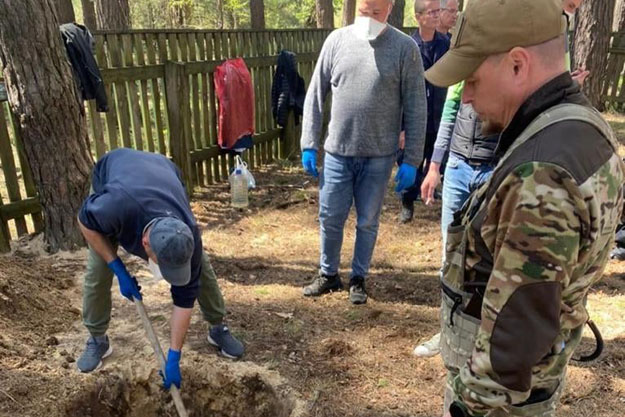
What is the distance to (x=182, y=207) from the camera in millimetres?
2580

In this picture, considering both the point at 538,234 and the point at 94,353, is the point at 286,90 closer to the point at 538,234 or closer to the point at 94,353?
the point at 94,353

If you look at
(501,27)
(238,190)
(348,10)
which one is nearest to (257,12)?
(348,10)

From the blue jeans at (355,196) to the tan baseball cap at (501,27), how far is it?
7.52ft

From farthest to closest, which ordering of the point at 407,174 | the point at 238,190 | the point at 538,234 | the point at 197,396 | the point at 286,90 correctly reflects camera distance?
the point at 286,90, the point at 238,190, the point at 407,174, the point at 197,396, the point at 538,234

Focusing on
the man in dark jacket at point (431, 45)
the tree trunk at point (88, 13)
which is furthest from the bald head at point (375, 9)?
the tree trunk at point (88, 13)

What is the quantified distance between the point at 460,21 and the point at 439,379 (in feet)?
7.59

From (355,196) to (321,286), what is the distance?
0.77 m

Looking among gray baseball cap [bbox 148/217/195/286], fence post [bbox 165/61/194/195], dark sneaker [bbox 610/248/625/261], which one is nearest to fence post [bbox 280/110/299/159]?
fence post [bbox 165/61/194/195]

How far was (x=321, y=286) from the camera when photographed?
157 inches

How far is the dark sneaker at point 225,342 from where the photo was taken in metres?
3.17

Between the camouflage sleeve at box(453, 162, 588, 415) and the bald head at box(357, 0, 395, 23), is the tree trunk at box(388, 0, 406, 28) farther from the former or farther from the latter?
the camouflage sleeve at box(453, 162, 588, 415)

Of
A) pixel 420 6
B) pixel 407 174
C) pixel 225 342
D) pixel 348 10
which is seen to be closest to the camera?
Result: pixel 225 342

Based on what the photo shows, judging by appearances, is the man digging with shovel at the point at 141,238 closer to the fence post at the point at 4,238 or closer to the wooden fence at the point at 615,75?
the fence post at the point at 4,238

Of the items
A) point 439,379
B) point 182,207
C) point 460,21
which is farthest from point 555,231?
point 439,379
